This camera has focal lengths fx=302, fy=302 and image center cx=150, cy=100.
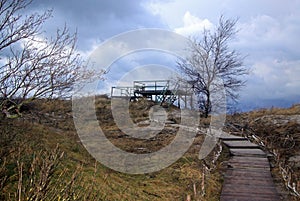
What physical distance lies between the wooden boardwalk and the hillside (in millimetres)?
268

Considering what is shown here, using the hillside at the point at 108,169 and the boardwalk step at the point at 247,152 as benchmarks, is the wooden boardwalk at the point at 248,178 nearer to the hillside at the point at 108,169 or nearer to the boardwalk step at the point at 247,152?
the boardwalk step at the point at 247,152

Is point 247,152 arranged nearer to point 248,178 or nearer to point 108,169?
point 248,178

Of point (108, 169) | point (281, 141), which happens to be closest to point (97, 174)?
point (108, 169)

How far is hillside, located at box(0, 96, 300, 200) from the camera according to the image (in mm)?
2830

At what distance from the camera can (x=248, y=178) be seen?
5785 millimetres

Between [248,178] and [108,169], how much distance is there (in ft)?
9.50

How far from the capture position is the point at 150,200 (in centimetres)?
506

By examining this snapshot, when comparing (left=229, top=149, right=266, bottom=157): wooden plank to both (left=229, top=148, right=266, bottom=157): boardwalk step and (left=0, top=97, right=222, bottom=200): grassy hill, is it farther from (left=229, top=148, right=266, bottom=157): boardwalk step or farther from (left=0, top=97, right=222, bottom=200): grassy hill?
(left=0, top=97, right=222, bottom=200): grassy hill

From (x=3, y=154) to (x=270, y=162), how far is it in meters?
6.00

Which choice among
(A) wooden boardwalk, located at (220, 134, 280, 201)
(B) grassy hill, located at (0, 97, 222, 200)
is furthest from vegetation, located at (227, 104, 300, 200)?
(B) grassy hill, located at (0, 97, 222, 200)

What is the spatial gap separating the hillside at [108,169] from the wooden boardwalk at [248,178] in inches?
10.6

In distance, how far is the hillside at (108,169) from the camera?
9.29ft

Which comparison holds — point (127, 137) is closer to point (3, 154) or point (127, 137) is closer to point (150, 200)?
point (150, 200)

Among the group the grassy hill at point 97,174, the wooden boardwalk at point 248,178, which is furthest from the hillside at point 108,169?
the wooden boardwalk at point 248,178
